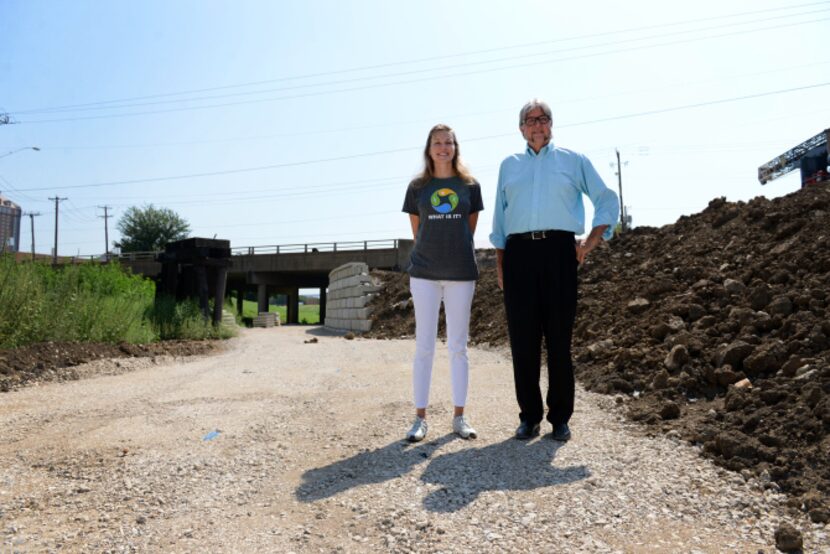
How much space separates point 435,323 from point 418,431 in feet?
2.31

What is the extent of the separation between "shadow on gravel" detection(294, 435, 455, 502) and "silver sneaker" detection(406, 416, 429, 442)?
46 mm

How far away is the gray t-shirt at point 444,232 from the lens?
3725mm

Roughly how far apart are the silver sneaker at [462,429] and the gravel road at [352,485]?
6cm

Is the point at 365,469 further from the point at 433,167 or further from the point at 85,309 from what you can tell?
the point at 85,309

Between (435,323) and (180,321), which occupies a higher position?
(435,323)

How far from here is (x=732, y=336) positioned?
5.23 meters

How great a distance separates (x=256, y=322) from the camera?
26156mm

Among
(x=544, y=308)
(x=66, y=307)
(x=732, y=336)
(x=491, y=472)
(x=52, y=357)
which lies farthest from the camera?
(x=66, y=307)

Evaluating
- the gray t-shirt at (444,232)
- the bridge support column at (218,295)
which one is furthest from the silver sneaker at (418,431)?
the bridge support column at (218,295)

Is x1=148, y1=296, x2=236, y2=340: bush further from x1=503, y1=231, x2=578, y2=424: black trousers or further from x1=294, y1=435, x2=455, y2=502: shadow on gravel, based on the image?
x1=503, y1=231, x2=578, y2=424: black trousers

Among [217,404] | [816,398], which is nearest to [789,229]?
[816,398]

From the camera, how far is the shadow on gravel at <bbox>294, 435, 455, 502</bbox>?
301 centimetres

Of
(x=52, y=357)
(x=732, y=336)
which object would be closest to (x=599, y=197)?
(x=732, y=336)

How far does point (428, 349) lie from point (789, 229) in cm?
593
